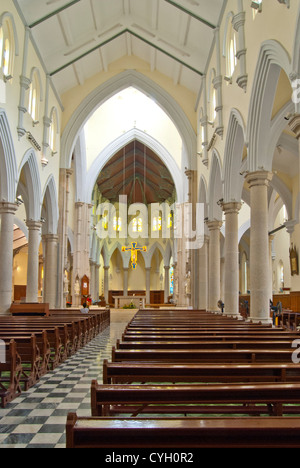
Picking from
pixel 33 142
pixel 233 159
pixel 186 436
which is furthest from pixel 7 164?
pixel 186 436

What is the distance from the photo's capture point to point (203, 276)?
20688 mm

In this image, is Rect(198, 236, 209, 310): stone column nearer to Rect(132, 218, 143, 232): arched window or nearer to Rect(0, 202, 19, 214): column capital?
Rect(0, 202, 19, 214): column capital

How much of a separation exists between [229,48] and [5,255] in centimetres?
1026

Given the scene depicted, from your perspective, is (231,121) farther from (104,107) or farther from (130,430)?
(104,107)

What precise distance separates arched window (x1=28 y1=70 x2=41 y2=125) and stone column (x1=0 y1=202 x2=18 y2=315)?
4.10 m

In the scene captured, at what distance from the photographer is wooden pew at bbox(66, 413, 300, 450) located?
1.82 meters

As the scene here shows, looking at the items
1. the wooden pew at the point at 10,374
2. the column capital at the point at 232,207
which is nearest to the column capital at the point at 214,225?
the column capital at the point at 232,207

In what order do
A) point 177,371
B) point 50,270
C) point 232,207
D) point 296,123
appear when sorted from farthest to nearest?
point 50,270 → point 232,207 → point 296,123 → point 177,371

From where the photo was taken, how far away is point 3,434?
13.9ft

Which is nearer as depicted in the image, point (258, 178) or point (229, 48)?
point (258, 178)

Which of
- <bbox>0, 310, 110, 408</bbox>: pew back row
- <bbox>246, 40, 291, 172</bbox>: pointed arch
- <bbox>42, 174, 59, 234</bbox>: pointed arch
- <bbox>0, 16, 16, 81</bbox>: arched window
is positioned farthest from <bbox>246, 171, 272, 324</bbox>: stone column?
<bbox>42, 174, 59, 234</bbox>: pointed arch

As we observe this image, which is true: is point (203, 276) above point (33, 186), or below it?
below

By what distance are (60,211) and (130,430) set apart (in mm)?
20253

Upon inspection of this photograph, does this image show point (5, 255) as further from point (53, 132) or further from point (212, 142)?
point (212, 142)
